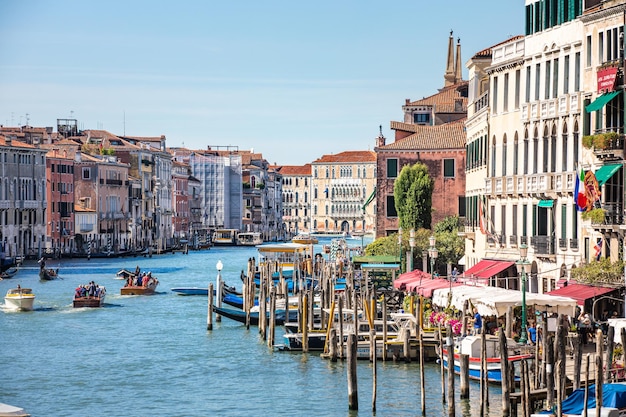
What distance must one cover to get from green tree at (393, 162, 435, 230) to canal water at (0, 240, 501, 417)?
7.92m

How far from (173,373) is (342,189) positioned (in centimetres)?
10659

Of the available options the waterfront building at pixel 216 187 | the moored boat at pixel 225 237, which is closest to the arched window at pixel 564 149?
the moored boat at pixel 225 237

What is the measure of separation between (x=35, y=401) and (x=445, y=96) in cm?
3528

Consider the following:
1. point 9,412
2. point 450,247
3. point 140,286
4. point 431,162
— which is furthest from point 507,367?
point 431,162

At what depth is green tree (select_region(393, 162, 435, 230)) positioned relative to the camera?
42.2 meters

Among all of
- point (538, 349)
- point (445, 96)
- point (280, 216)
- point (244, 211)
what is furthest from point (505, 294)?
point (280, 216)

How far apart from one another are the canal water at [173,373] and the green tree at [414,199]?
792 cm

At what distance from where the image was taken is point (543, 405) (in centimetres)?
1681

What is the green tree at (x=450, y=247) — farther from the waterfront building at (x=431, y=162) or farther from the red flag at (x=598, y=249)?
the red flag at (x=598, y=249)

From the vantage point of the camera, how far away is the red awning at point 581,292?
20484mm

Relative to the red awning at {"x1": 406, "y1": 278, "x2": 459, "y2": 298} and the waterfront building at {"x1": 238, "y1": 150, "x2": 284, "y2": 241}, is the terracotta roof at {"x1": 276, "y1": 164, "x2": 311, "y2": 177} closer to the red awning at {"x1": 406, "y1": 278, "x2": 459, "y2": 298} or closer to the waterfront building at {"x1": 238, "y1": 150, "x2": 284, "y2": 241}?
the waterfront building at {"x1": 238, "y1": 150, "x2": 284, "y2": 241}

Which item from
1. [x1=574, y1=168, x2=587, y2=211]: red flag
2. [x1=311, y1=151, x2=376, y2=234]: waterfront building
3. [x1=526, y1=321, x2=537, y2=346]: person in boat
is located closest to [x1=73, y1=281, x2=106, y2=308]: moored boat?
[x1=574, y1=168, x2=587, y2=211]: red flag

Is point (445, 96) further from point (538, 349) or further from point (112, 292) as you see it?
point (538, 349)

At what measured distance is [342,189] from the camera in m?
131
